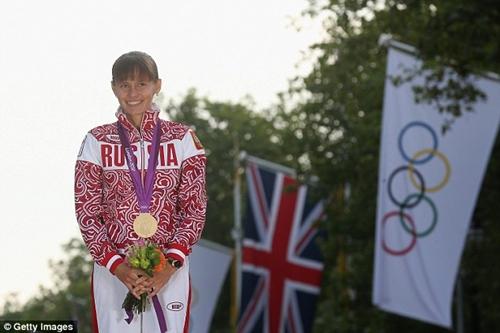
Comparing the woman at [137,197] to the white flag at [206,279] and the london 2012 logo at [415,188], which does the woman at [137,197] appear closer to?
the london 2012 logo at [415,188]

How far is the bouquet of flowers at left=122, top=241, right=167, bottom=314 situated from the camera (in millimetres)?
6816

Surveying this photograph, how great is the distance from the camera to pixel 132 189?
6.99 m

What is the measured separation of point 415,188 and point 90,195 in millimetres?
19325

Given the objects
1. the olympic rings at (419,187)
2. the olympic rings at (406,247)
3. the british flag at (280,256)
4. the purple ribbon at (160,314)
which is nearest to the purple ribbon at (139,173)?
the purple ribbon at (160,314)

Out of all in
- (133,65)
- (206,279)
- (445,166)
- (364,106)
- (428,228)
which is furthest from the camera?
(206,279)

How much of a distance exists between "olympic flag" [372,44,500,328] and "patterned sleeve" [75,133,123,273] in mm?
17971

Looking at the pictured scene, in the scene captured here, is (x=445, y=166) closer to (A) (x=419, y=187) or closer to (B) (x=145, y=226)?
(A) (x=419, y=187)

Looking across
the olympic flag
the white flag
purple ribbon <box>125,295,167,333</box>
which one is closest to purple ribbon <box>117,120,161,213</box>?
purple ribbon <box>125,295,167,333</box>

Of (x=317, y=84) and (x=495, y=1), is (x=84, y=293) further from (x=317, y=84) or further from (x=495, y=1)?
(x=495, y=1)

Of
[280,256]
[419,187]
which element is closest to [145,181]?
[419,187]

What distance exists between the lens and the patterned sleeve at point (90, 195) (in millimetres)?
7039

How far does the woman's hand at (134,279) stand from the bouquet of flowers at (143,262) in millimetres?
22

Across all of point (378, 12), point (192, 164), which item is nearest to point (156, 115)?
point (192, 164)

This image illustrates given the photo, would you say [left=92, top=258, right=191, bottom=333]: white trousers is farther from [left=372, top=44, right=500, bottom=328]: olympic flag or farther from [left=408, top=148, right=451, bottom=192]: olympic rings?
[left=408, top=148, right=451, bottom=192]: olympic rings
